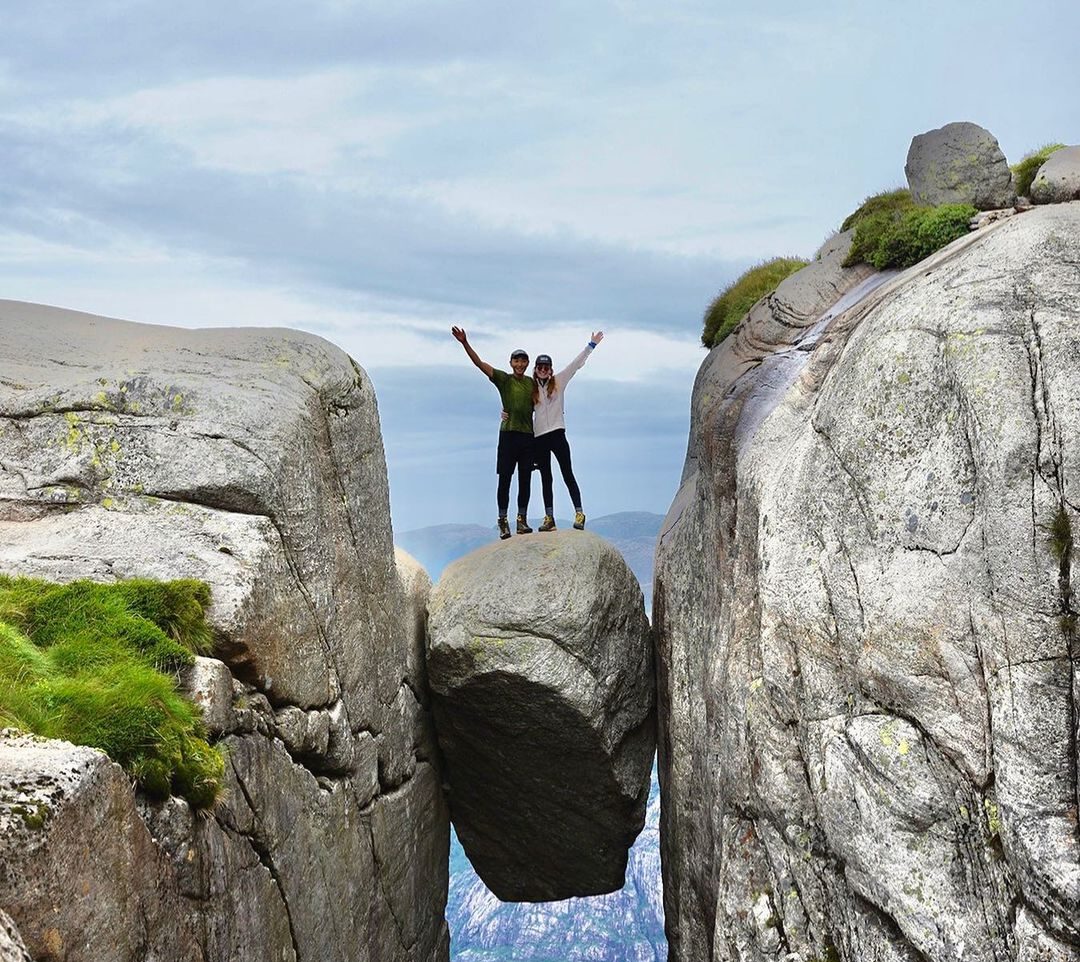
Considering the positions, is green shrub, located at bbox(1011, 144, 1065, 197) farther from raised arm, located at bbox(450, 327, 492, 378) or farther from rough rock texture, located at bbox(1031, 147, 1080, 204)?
raised arm, located at bbox(450, 327, 492, 378)

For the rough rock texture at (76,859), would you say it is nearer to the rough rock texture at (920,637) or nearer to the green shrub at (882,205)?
the rough rock texture at (920,637)

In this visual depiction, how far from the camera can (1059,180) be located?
17.6 metres

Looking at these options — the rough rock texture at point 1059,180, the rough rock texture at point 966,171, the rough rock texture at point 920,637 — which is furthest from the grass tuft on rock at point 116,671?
the rough rock texture at point 966,171

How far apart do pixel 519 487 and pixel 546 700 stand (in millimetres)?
4387

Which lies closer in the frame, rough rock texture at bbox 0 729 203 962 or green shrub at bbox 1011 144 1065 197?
rough rock texture at bbox 0 729 203 962

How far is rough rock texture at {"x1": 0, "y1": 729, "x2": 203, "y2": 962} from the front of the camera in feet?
26.2

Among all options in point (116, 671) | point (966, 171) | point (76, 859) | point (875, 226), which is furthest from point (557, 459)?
point (76, 859)

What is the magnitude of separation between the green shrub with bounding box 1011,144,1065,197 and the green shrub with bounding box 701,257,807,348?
14.1 ft

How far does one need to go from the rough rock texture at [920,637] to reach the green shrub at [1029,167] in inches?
182

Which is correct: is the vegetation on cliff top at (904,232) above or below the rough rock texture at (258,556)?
above

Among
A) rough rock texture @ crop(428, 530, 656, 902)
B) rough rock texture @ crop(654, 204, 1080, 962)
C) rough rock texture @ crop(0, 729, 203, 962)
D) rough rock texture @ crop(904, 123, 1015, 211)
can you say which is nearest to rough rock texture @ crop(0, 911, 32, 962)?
rough rock texture @ crop(0, 729, 203, 962)

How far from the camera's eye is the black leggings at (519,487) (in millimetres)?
21359

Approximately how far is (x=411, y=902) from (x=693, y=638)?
6.55 m

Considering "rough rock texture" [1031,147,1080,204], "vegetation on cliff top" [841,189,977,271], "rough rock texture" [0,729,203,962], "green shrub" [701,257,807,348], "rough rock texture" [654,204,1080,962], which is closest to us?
"rough rock texture" [0,729,203,962]
